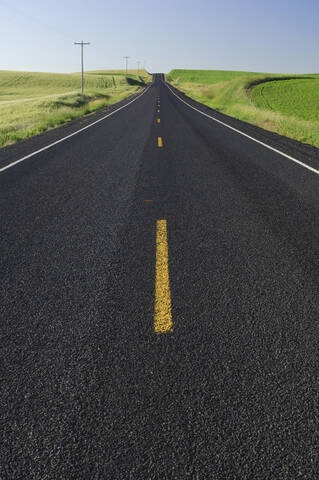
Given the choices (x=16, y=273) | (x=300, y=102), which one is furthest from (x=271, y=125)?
(x=300, y=102)

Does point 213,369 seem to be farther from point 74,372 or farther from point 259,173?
point 259,173

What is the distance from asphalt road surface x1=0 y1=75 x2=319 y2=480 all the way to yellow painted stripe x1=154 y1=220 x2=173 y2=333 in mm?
13

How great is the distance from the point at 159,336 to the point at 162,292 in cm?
57

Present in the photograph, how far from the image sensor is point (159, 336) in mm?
2451

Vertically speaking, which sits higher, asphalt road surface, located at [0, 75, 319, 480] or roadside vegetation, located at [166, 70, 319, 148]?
roadside vegetation, located at [166, 70, 319, 148]

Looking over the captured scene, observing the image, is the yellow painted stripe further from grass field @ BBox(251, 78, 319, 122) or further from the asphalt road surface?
grass field @ BBox(251, 78, 319, 122)

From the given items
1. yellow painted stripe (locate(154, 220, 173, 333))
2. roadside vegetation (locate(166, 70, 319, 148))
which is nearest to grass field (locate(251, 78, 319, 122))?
roadside vegetation (locate(166, 70, 319, 148))

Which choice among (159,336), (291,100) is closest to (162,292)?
(159,336)

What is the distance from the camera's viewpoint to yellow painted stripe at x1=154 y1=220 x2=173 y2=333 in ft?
8.44

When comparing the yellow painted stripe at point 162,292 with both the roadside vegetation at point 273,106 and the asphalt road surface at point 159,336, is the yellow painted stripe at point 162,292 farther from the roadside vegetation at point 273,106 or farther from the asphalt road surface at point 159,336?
the roadside vegetation at point 273,106

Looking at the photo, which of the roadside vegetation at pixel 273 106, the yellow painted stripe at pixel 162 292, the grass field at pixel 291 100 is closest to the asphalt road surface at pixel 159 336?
the yellow painted stripe at pixel 162 292

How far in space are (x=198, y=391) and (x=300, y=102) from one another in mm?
34854

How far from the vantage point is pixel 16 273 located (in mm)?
3395

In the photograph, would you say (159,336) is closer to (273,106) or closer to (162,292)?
(162,292)
